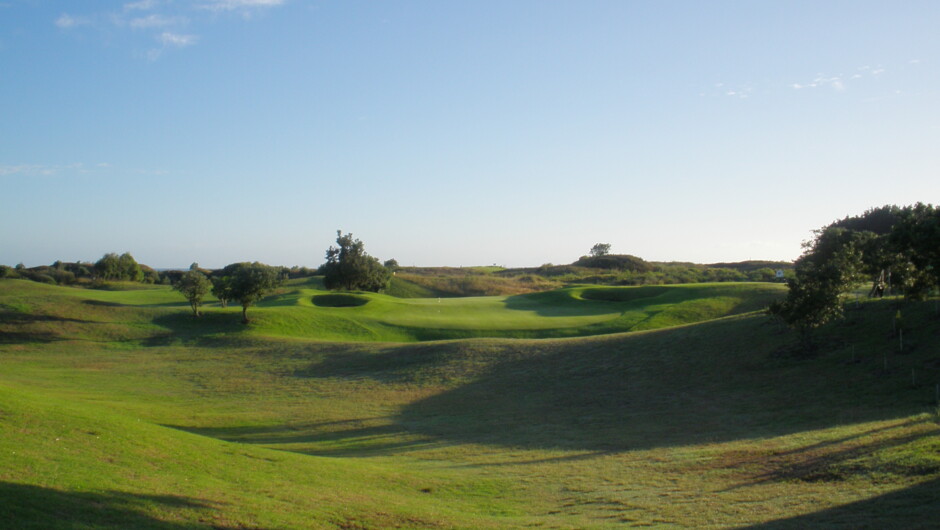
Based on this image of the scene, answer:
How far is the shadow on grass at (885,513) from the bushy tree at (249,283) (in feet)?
140

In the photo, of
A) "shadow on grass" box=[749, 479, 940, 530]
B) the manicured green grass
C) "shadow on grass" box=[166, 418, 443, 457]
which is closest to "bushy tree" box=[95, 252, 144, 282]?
the manicured green grass

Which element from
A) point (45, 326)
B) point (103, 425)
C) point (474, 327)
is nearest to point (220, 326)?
point (45, 326)

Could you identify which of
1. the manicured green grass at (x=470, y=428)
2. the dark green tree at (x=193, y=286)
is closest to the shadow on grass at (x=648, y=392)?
the manicured green grass at (x=470, y=428)

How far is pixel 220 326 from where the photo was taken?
157 feet

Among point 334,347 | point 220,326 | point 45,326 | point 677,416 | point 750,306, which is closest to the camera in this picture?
point 677,416

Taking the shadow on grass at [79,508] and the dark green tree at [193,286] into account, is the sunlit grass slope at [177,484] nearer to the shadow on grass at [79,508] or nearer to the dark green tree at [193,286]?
the shadow on grass at [79,508]

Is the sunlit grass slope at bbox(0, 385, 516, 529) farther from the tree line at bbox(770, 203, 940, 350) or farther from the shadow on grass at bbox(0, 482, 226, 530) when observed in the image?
the tree line at bbox(770, 203, 940, 350)

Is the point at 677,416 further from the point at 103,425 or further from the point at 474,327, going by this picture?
the point at 474,327

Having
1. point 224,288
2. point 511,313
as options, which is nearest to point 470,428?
point 511,313

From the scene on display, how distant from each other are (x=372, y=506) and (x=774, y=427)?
1298cm

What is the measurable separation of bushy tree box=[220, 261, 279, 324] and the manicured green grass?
3.14 meters

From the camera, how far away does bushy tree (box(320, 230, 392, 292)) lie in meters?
70.6

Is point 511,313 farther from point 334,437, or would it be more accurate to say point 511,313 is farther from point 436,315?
point 334,437

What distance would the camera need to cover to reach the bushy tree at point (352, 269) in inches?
2778
